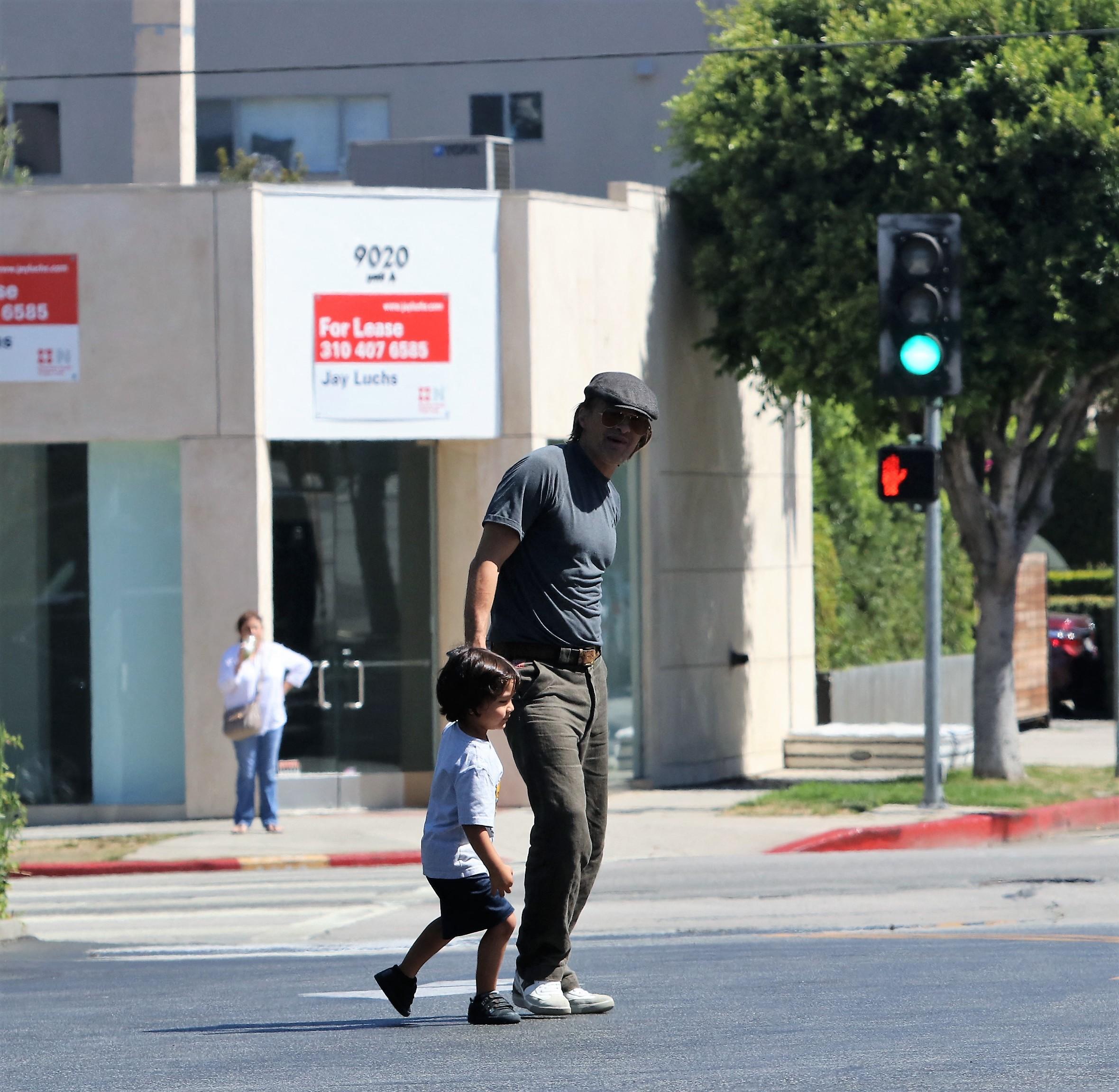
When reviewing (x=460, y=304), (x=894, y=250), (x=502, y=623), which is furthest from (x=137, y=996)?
(x=460, y=304)

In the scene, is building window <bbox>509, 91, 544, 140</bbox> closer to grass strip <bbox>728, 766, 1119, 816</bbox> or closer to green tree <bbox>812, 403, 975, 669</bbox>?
green tree <bbox>812, 403, 975, 669</bbox>

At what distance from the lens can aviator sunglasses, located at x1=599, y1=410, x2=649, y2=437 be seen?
578cm

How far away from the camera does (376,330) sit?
16.7m

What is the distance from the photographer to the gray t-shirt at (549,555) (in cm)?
559

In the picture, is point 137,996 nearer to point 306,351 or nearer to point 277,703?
point 277,703

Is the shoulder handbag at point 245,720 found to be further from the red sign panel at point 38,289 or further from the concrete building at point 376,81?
the concrete building at point 376,81

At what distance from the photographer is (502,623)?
568 centimetres

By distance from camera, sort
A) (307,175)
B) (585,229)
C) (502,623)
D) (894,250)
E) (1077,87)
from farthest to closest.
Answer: (307,175)
(585,229)
(1077,87)
(894,250)
(502,623)

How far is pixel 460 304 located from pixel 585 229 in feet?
5.15

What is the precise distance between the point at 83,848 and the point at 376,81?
20.4 meters

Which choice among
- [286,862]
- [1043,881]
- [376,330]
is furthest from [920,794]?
[376,330]

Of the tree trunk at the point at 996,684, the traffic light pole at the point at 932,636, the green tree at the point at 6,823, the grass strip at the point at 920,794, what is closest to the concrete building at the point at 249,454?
the grass strip at the point at 920,794

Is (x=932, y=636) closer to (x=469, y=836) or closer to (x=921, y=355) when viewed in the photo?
(x=921, y=355)

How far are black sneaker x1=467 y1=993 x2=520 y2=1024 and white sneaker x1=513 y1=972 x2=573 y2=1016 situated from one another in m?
0.06
